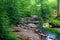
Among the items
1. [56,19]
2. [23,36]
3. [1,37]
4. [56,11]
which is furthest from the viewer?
[56,11]

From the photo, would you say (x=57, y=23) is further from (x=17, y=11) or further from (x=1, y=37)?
(x=1, y=37)

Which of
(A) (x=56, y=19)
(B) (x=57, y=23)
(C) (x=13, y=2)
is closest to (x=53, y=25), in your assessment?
(B) (x=57, y=23)

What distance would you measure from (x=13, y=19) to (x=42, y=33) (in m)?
1.55

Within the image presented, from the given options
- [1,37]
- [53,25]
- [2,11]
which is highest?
[2,11]

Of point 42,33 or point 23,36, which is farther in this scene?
point 42,33

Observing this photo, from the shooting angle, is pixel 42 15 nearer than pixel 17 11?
No

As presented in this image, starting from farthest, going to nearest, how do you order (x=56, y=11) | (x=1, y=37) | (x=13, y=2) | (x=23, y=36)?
(x=56, y=11) → (x=13, y=2) → (x=23, y=36) → (x=1, y=37)

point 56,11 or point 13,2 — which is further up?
point 13,2

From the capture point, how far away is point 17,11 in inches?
397

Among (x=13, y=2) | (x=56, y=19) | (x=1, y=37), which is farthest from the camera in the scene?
(x=56, y=19)

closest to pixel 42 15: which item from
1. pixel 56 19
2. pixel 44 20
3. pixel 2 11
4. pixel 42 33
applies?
pixel 44 20

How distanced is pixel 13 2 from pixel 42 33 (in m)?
2.07

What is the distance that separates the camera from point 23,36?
9312 millimetres

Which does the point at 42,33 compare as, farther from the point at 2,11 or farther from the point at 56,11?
the point at 56,11
